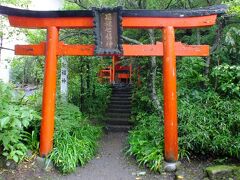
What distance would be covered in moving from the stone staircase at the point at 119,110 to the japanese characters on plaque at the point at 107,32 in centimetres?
459

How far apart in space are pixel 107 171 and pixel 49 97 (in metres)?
2.29

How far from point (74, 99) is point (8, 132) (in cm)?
604

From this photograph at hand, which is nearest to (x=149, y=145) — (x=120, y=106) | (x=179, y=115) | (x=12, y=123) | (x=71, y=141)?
(x=179, y=115)

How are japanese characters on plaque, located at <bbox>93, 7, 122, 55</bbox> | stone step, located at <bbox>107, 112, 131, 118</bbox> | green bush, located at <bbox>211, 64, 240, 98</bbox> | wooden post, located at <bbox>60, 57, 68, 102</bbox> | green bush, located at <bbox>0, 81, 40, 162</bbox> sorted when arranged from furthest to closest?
stone step, located at <bbox>107, 112, 131, 118</bbox> → wooden post, located at <bbox>60, 57, 68, 102</bbox> → green bush, located at <bbox>211, 64, 240, 98</bbox> → japanese characters on plaque, located at <bbox>93, 7, 122, 55</bbox> → green bush, located at <bbox>0, 81, 40, 162</bbox>

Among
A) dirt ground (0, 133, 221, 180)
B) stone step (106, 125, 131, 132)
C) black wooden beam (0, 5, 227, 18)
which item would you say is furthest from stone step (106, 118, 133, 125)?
black wooden beam (0, 5, 227, 18)

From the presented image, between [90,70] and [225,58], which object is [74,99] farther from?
[225,58]

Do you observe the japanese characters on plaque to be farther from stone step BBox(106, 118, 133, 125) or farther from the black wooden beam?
stone step BBox(106, 118, 133, 125)

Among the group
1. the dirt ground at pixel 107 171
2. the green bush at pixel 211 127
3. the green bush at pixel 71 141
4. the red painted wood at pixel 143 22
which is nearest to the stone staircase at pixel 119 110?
the green bush at pixel 71 141

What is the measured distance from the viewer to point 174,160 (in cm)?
705

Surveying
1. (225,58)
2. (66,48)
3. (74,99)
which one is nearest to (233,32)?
(225,58)

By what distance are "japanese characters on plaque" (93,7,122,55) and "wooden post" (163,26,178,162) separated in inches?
45.5

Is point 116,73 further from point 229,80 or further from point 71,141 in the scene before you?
point 71,141

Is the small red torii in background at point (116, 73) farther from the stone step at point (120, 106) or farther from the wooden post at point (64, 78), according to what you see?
the wooden post at point (64, 78)

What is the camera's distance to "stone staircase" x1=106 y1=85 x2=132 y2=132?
11208mm
